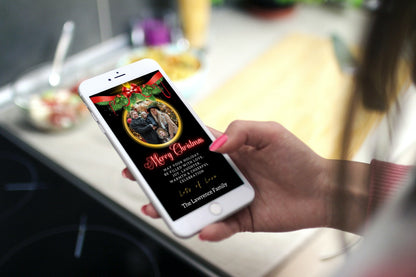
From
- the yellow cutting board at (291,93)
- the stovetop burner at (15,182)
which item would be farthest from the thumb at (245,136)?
the stovetop burner at (15,182)

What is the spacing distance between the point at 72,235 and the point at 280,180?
277 millimetres

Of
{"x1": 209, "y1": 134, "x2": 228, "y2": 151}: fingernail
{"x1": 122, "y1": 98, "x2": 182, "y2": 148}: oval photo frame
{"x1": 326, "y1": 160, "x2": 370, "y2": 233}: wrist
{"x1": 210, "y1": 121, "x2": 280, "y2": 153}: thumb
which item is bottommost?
{"x1": 326, "y1": 160, "x2": 370, "y2": 233}: wrist

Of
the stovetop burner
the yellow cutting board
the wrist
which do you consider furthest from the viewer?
the yellow cutting board

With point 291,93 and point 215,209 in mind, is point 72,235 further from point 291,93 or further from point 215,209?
point 291,93

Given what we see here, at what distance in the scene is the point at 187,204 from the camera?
41 centimetres

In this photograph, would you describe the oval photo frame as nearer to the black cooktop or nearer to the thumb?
the thumb

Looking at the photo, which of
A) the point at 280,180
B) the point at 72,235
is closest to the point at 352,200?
the point at 280,180

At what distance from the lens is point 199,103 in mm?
699

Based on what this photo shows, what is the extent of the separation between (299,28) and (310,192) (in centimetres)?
61

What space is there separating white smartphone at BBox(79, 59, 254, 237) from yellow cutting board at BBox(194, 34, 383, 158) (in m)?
0.15

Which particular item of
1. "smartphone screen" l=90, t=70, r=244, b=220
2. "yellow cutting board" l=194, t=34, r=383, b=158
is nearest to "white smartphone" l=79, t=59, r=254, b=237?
"smartphone screen" l=90, t=70, r=244, b=220

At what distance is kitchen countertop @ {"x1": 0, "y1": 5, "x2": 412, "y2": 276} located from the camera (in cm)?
46

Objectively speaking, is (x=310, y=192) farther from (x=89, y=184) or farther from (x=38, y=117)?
(x=38, y=117)

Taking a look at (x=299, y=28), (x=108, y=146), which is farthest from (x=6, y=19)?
(x=299, y=28)
